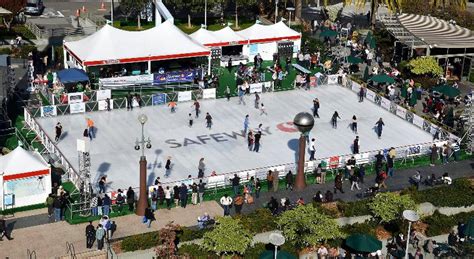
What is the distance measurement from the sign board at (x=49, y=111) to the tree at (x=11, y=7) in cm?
1871

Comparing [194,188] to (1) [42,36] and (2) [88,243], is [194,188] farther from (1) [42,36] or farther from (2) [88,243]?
(1) [42,36]

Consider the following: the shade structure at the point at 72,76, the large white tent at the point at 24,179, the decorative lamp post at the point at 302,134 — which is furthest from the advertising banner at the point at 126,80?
the decorative lamp post at the point at 302,134

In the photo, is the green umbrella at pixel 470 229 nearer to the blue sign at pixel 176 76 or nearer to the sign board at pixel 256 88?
the sign board at pixel 256 88

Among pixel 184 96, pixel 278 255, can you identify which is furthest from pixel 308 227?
pixel 184 96

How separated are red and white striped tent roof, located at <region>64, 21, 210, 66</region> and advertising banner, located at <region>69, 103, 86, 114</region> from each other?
5.19 meters

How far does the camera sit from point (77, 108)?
4706 cm

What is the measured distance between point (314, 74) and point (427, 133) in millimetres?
12547

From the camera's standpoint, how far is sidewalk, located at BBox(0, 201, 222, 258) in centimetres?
3158

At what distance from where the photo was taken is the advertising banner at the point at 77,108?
46812mm

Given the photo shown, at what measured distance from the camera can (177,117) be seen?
47312 mm

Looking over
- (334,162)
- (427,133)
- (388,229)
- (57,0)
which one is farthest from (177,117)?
(57,0)

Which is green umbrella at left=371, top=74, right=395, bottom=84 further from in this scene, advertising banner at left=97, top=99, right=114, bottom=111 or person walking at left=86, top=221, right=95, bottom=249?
person walking at left=86, top=221, right=95, bottom=249

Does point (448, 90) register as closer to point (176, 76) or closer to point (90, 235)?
point (176, 76)

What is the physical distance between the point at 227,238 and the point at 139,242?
3.72 metres
